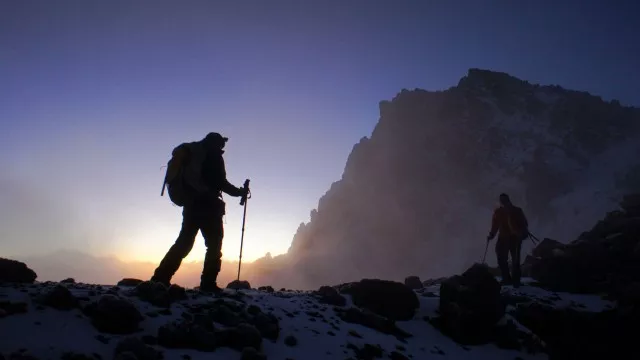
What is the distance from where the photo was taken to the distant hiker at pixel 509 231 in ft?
46.8

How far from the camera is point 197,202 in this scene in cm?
773

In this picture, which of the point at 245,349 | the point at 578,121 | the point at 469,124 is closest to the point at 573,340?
the point at 245,349

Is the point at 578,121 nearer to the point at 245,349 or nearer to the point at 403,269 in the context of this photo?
the point at 403,269

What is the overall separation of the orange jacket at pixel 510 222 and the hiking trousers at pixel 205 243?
35.5 ft

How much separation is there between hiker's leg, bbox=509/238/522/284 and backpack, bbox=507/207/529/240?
0.89 ft

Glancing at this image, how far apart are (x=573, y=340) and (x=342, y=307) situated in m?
5.63

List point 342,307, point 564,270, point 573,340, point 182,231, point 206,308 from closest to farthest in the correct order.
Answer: point 206,308 < point 182,231 < point 342,307 < point 573,340 < point 564,270

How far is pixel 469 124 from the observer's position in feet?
300

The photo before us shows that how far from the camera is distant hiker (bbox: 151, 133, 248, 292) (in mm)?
7555

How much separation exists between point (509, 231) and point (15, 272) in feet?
47.7

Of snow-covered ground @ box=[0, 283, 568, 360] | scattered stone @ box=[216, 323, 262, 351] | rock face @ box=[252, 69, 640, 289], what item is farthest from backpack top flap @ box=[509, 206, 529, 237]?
rock face @ box=[252, 69, 640, 289]

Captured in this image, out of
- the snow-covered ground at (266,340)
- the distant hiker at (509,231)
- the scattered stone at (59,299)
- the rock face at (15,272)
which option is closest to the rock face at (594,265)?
the distant hiker at (509,231)

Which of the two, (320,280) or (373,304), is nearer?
(373,304)

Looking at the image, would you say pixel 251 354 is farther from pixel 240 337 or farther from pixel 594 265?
pixel 594 265
